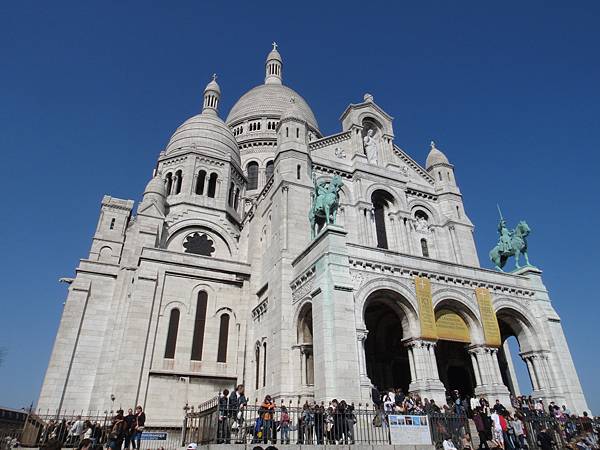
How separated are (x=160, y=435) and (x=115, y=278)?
1246 cm

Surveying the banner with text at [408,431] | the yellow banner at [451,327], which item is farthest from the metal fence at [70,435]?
the yellow banner at [451,327]

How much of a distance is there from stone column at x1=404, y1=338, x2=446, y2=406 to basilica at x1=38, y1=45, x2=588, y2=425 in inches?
2.5

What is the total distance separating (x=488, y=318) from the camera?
21.5m

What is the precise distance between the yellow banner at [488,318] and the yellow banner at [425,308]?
3.13 m

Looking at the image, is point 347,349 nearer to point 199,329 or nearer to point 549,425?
point 549,425

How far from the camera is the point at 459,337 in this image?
2108cm

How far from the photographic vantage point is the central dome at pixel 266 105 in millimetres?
51062

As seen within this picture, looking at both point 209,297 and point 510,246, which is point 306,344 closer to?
point 209,297

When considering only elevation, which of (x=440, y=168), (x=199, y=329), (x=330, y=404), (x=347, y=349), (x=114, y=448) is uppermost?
(x=440, y=168)

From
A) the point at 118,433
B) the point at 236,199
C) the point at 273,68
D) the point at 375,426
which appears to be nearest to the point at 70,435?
the point at 118,433

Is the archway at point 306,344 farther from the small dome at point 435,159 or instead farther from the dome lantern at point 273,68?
the dome lantern at point 273,68

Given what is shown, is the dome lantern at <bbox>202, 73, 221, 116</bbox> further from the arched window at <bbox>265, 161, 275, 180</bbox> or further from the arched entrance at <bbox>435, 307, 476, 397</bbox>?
the arched entrance at <bbox>435, 307, 476, 397</bbox>

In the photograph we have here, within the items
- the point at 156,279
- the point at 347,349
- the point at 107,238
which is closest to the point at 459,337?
the point at 347,349

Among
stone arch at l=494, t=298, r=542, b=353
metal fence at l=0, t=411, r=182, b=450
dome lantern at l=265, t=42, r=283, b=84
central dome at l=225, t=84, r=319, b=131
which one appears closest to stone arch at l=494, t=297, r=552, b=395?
stone arch at l=494, t=298, r=542, b=353
